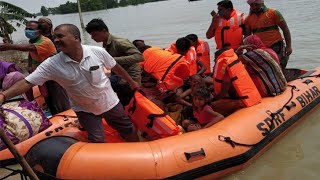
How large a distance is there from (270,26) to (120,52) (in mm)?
2500

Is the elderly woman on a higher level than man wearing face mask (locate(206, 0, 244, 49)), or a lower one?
lower

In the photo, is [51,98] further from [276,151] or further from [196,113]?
[276,151]

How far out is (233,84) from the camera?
3.98 meters

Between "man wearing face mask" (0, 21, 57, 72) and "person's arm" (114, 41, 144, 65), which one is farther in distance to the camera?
"man wearing face mask" (0, 21, 57, 72)

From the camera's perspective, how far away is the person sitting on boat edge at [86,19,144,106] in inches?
139

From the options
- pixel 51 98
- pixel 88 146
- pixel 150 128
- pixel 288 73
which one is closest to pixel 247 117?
pixel 150 128

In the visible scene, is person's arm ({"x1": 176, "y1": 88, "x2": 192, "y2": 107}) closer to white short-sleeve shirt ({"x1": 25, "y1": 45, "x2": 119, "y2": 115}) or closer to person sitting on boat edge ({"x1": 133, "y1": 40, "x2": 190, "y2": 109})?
person sitting on boat edge ({"x1": 133, "y1": 40, "x2": 190, "y2": 109})

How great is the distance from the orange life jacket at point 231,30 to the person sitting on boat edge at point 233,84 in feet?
5.04

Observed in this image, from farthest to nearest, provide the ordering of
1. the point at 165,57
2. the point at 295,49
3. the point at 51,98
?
1. the point at 295,49
2. the point at 51,98
3. the point at 165,57

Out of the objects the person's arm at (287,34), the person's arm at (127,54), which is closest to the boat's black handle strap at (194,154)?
the person's arm at (127,54)

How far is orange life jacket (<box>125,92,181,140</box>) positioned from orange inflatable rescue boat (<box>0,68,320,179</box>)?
0.69ft

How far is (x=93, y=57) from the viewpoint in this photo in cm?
302

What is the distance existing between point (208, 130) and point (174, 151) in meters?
0.50

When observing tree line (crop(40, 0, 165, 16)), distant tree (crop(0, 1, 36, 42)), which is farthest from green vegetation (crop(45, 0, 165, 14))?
distant tree (crop(0, 1, 36, 42))
